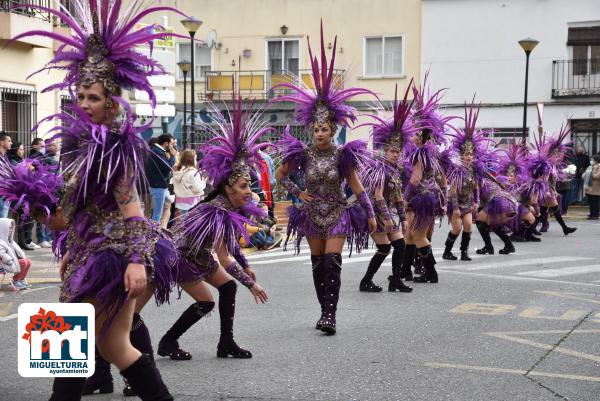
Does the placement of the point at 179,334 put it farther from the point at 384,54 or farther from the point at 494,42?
the point at 384,54

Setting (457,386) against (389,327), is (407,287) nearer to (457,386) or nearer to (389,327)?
(389,327)

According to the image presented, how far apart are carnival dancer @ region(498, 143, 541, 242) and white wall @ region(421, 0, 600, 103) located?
13270 mm

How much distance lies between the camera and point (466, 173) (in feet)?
41.8

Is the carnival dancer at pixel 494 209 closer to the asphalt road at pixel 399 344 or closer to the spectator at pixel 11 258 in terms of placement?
the asphalt road at pixel 399 344

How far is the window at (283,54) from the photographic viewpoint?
3266cm

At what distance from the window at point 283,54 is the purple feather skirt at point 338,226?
2466 cm

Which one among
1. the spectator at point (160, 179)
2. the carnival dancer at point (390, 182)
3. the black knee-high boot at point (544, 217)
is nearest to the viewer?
the carnival dancer at point (390, 182)

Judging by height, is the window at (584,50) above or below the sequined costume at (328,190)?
above

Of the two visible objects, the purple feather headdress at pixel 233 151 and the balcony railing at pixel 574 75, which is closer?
the purple feather headdress at pixel 233 151

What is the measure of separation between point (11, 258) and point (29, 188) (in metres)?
5.30

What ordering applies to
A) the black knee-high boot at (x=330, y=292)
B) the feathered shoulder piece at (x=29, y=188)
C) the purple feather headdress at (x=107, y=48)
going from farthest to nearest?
the black knee-high boot at (x=330, y=292), the feathered shoulder piece at (x=29, y=188), the purple feather headdress at (x=107, y=48)

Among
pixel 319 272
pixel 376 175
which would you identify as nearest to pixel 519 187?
pixel 376 175

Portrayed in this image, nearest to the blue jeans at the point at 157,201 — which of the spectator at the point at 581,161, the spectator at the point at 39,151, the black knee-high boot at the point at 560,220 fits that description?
the spectator at the point at 39,151

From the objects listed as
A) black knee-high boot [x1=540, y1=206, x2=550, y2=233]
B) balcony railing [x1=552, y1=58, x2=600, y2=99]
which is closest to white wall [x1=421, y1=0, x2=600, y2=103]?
balcony railing [x1=552, y1=58, x2=600, y2=99]
